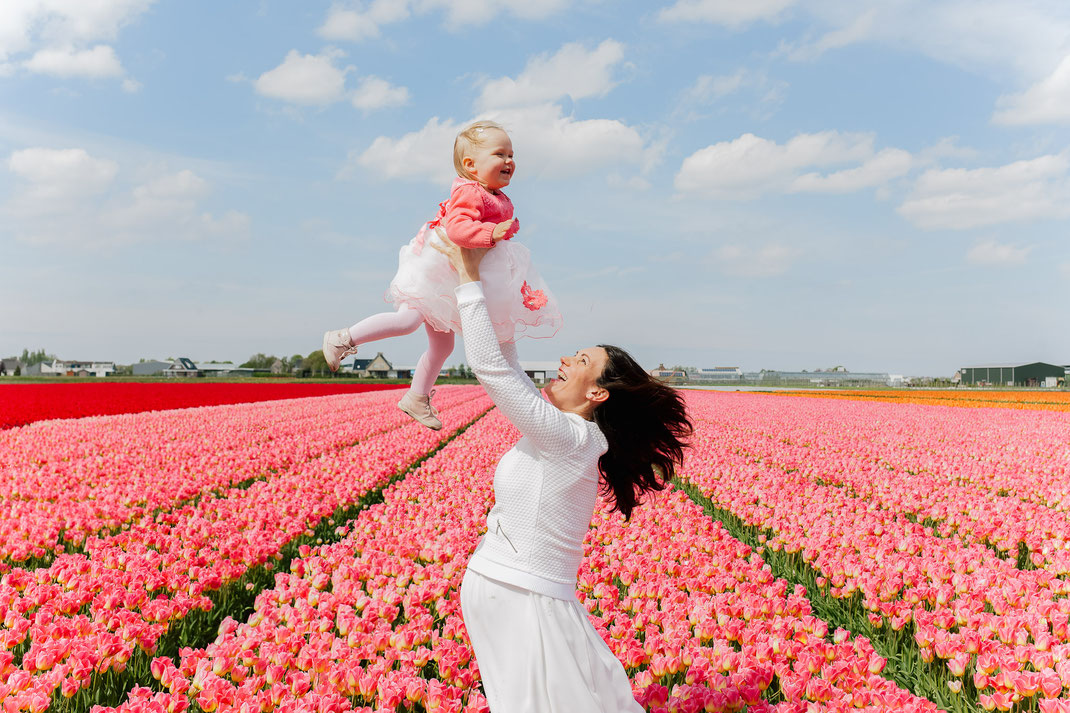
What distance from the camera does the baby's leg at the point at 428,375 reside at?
3.14 metres

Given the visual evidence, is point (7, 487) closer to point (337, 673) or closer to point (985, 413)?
point (337, 673)

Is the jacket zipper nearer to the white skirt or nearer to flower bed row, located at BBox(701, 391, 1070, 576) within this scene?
the white skirt

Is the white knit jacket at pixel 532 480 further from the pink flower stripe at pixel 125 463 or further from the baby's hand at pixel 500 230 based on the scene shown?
the pink flower stripe at pixel 125 463

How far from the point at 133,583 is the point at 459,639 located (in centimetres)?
189

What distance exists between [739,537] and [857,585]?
187 cm

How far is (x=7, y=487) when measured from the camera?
23.3 feet

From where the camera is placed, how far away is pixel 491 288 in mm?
2469

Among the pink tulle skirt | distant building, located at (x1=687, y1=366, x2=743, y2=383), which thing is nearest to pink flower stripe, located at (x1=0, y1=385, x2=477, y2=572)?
the pink tulle skirt

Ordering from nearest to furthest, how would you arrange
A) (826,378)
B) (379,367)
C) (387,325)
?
(387,325)
(379,367)
(826,378)

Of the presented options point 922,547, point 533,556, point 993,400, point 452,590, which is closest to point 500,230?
point 533,556

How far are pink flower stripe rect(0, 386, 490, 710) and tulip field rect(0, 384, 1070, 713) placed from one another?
0.05ft

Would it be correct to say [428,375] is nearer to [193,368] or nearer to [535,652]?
[535,652]

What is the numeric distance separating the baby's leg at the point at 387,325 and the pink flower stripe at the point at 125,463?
139 inches

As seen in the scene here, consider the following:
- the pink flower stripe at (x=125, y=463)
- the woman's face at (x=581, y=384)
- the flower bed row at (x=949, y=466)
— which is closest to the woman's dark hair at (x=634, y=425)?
the woman's face at (x=581, y=384)
